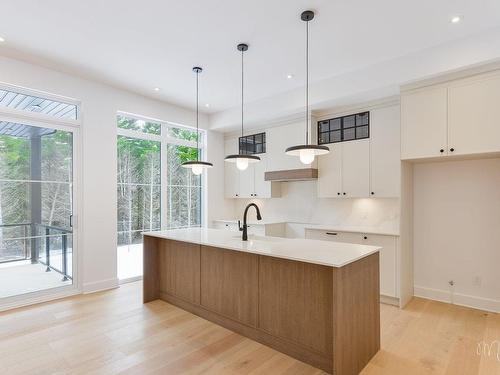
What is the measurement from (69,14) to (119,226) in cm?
302

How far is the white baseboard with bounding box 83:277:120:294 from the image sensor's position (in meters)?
4.11

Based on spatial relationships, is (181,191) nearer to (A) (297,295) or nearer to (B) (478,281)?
(A) (297,295)

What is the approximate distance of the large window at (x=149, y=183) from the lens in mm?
4746

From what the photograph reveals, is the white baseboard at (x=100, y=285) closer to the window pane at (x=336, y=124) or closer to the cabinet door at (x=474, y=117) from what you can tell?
the window pane at (x=336, y=124)

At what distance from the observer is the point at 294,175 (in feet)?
15.5

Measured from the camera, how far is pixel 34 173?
→ 3844mm

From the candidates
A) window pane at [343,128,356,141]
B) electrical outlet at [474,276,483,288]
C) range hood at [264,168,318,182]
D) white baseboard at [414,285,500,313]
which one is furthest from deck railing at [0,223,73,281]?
electrical outlet at [474,276,483,288]

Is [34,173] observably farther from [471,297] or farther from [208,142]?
[471,297]

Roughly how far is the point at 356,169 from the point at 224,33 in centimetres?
256

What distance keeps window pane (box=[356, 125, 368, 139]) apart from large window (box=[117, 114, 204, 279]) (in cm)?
309

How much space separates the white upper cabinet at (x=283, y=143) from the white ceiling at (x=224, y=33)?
97 centimetres

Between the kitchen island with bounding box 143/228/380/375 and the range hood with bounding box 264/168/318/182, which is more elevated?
the range hood with bounding box 264/168/318/182

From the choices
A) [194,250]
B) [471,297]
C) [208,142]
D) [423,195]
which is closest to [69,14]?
[194,250]

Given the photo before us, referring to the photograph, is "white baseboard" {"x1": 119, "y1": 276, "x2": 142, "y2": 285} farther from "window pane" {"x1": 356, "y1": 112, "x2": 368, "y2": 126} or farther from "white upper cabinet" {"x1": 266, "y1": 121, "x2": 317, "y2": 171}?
"window pane" {"x1": 356, "y1": 112, "x2": 368, "y2": 126}
